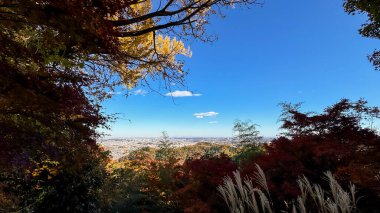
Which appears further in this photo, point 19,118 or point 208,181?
point 208,181

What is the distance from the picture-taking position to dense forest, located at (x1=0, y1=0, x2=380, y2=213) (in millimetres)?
3033

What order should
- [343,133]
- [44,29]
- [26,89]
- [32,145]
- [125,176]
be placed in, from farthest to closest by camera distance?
[125,176] < [343,133] < [44,29] < [32,145] < [26,89]

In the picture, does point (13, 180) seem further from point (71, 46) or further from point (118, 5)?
point (118, 5)

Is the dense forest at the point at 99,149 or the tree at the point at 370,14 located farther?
the tree at the point at 370,14

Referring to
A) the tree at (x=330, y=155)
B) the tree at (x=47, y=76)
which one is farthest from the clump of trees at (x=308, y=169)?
the tree at (x=47, y=76)

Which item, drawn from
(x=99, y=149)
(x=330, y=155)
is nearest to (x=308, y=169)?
(x=330, y=155)

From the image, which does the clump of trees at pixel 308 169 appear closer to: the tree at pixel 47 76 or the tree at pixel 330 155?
the tree at pixel 330 155

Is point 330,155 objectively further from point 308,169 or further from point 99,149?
point 99,149

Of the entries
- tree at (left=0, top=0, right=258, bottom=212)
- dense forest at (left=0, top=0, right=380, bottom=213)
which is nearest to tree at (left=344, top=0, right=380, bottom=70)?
dense forest at (left=0, top=0, right=380, bottom=213)

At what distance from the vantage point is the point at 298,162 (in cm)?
489

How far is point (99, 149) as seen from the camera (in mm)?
5770

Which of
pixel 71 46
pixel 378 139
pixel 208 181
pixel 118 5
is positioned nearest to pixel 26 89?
pixel 118 5

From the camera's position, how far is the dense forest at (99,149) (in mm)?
3033

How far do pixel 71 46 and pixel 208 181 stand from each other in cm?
291
